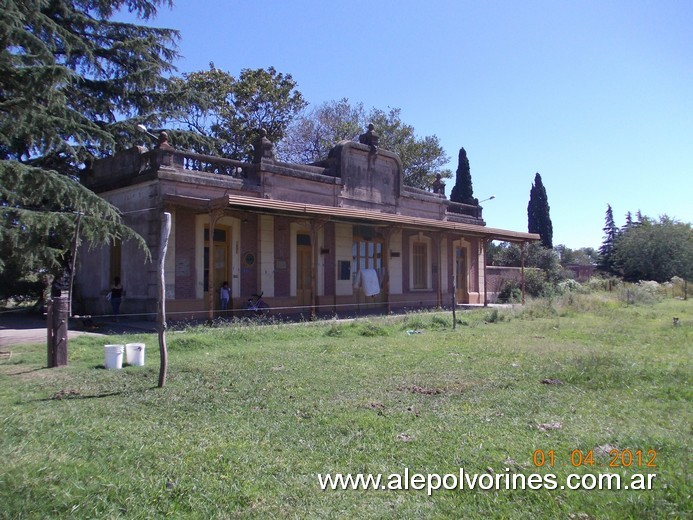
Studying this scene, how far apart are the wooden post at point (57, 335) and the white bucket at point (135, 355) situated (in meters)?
0.98

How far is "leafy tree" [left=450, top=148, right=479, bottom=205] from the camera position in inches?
1763

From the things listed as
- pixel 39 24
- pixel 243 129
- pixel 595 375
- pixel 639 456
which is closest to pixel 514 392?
pixel 595 375

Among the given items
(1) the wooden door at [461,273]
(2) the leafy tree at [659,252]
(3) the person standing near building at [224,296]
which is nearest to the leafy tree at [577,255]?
(2) the leafy tree at [659,252]

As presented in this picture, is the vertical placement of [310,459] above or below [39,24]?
below

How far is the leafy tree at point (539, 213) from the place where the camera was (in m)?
51.5

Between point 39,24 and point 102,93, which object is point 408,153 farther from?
point 39,24

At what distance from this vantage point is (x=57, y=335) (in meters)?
8.52

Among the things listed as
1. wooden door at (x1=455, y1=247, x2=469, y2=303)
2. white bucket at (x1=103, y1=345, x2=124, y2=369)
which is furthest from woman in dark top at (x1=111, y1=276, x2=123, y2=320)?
wooden door at (x1=455, y1=247, x2=469, y2=303)

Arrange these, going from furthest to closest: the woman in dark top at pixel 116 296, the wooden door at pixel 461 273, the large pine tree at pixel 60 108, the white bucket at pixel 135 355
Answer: the wooden door at pixel 461 273
the woman in dark top at pixel 116 296
the large pine tree at pixel 60 108
the white bucket at pixel 135 355

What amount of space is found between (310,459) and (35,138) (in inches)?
480

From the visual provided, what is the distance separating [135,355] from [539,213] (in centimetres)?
4938

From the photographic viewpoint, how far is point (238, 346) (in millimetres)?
11039

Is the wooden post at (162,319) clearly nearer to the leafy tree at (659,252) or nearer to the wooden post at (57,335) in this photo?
the wooden post at (57,335)
